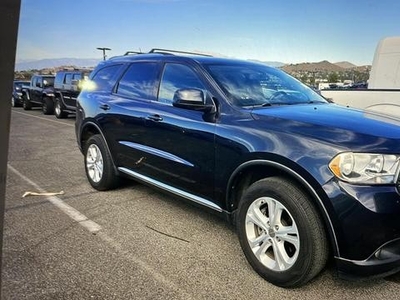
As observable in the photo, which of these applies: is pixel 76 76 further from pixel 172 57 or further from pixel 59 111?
pixel 172 57

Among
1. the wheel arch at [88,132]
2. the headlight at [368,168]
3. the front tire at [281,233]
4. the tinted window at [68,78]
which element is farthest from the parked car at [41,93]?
the headlight at [368,168]

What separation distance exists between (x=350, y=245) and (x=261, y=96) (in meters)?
1.69

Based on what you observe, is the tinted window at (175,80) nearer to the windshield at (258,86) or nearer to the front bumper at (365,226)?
the windshield at (258,86)

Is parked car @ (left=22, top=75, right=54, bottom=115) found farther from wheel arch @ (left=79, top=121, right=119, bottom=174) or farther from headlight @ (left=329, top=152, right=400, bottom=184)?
headlight @ (left=329, top=152, right=400, bottom=184)

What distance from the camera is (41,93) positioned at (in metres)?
18.8

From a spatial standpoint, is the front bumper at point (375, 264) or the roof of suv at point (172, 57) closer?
the front bumper at point (375, 264)

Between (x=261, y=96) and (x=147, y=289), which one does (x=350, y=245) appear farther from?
(x=261, y=96)

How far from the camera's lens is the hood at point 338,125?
2.63 m

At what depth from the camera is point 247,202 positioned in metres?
3.11

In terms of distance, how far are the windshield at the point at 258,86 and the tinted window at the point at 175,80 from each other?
196mm

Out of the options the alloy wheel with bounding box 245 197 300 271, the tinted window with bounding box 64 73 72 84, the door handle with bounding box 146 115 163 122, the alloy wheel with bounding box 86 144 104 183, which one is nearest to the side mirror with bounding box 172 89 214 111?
the door handle with bounding box 146 115 163 122

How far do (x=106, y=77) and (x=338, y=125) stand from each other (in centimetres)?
345

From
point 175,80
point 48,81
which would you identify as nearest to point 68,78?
point 48,81

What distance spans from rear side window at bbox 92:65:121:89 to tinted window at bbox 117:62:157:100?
264 millimetres
